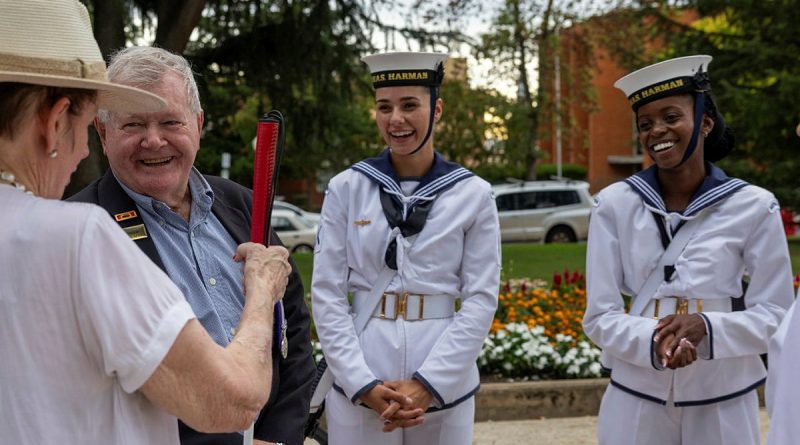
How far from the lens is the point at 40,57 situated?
1.82 metres

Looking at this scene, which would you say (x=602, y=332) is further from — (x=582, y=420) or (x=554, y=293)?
(x=554, y=293)

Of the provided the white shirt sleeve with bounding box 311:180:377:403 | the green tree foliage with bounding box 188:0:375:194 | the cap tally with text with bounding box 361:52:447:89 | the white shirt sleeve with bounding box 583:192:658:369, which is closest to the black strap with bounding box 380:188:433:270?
the white shirt sleeve with bounding box 311:180:377:403

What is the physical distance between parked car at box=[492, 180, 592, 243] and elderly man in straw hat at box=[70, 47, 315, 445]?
2356cm

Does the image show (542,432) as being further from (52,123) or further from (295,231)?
(295,231)

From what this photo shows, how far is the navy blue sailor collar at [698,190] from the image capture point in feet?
12.4

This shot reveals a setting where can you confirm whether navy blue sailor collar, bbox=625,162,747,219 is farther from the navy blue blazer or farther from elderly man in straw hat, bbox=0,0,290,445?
elderly man in straw hat, bbox=0,0,290,445

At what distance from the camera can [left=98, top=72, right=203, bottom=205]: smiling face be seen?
293 cm

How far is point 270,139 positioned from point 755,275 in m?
2.19

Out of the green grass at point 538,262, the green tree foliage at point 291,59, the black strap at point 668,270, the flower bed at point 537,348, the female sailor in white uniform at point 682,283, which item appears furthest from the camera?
the green grass at point 538,262

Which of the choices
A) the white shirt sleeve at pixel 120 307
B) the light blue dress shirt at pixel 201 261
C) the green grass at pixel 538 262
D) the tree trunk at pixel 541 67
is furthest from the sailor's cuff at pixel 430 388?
the tree trunk at pixel 541 67

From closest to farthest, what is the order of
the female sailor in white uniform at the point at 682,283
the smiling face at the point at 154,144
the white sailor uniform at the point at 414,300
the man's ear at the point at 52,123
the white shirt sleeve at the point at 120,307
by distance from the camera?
the white shirt sleeve at the point at 120,307 → the man's ear at the point at 52,123 → the smiling face at the point at 154,144 → the female sailor in white uniform at the point at 682,283 → the white sailor uniform at the point at 414,300

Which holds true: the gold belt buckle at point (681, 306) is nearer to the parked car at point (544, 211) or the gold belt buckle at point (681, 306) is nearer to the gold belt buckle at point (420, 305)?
the gold belt buckle at point (420, 305)

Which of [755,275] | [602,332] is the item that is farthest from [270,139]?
[755,275]

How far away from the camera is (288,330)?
3.23m
